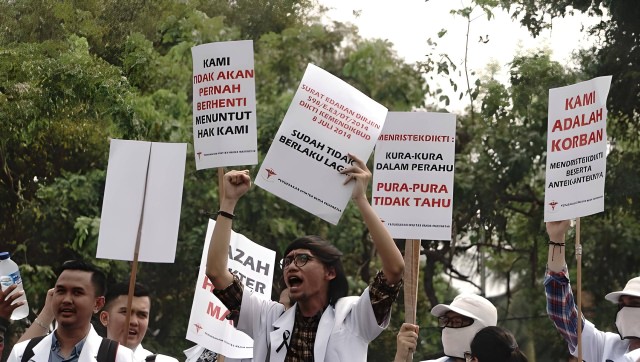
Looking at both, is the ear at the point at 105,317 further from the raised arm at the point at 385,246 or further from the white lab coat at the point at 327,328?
the raised arm at the point at 385,246

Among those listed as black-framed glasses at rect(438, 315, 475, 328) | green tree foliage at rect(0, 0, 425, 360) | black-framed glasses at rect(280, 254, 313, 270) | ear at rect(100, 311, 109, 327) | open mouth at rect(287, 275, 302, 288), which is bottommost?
ear at rect(100, 311, 109, 327)

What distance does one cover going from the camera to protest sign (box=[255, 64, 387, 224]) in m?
6.39

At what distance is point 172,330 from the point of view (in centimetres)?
1812

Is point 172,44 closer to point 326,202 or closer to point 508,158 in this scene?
point 508,158

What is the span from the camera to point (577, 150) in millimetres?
7652

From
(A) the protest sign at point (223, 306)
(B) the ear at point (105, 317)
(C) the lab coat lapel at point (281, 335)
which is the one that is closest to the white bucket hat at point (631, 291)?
(C) the lab coat lapel at point (281, 335)

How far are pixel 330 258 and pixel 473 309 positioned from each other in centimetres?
137

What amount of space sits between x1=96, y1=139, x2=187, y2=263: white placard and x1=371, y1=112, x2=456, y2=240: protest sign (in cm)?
104

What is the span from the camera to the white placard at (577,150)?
7551 mm

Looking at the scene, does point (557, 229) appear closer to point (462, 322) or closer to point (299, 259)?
point (462, 322)

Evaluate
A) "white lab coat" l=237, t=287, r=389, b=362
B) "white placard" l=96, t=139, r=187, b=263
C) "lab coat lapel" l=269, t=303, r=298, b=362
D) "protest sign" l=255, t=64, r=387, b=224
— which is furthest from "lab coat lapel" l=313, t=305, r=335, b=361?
"white placard" l=96, t=139, r=187, b=263

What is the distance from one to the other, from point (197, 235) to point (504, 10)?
443 cm

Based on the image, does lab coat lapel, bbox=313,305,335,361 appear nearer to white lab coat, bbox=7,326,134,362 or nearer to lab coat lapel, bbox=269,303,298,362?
lab coat lapel, bbox=269,303,298,362

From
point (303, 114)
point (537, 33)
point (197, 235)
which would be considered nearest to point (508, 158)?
point (537, 33)
